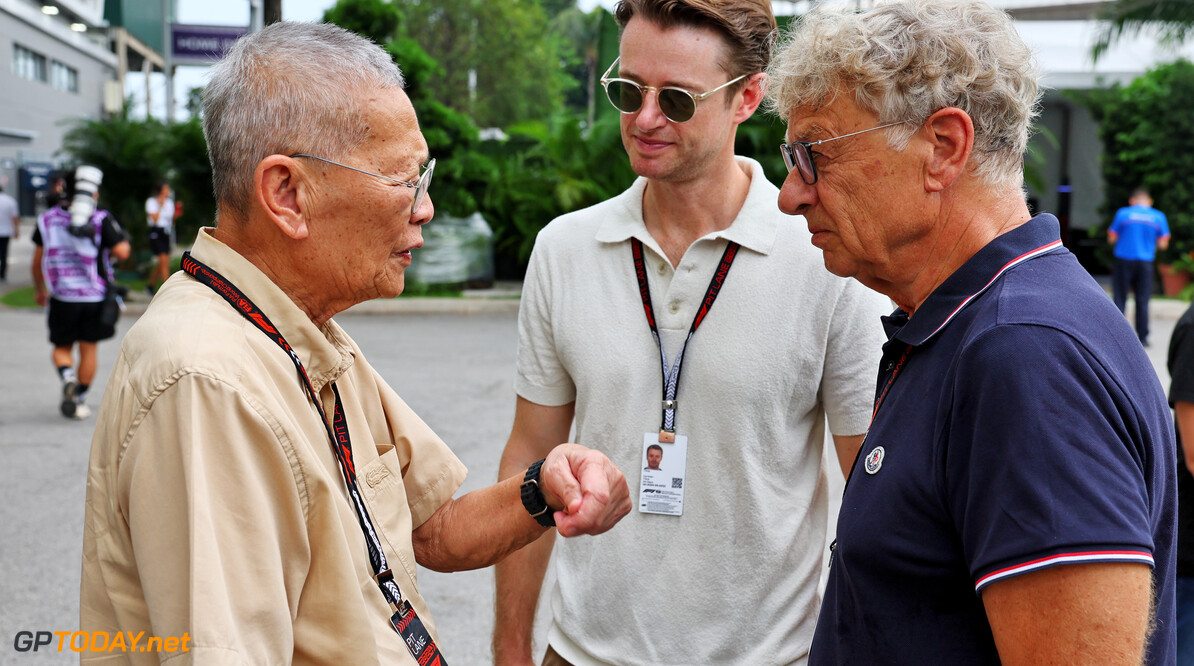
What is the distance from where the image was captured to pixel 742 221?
8.13 feet

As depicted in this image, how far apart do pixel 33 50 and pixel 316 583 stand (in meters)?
46.5

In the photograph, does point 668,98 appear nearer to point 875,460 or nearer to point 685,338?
point 685,338

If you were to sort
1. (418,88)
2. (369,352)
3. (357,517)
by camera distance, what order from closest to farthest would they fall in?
(357,517)
(369,352)
(418,88)

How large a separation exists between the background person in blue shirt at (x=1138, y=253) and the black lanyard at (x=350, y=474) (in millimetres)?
13103

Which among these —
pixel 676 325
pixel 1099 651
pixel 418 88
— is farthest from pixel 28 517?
pixel 418 88

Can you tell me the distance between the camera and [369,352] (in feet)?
37.5

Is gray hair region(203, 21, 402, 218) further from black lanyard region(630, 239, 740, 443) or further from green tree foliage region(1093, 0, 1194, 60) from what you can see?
green tree foliage region(1093, 0, 1194, 60)

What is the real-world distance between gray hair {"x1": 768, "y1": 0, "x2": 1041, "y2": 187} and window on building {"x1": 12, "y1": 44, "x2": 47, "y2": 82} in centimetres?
4356

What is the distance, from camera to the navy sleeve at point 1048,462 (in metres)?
1.25

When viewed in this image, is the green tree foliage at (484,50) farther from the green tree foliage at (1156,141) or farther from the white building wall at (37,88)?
the green tree foliage at (1156,141)

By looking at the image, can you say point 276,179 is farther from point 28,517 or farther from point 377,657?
point 28,517

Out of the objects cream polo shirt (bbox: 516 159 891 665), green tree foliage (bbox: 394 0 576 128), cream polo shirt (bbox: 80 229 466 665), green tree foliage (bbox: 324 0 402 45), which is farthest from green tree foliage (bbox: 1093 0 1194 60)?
green tree foliage (bbox: 394 0 576 128)

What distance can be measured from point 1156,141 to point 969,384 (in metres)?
20.6

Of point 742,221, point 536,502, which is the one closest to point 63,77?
point 742,221
